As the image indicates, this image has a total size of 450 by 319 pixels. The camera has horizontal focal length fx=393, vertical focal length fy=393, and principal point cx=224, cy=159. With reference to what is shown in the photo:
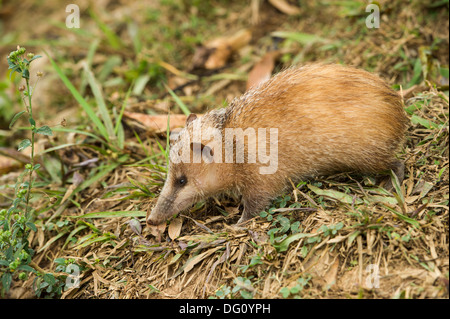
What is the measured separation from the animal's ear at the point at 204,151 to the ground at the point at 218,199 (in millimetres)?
688

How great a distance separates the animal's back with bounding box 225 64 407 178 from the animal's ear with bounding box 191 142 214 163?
0.48 metres

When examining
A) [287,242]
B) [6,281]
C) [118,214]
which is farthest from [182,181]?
[6,281]

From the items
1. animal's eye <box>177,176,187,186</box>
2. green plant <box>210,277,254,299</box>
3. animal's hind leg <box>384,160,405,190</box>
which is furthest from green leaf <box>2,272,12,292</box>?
animal's hind leg <box>384,160,405,190</box>

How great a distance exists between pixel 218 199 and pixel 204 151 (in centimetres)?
82

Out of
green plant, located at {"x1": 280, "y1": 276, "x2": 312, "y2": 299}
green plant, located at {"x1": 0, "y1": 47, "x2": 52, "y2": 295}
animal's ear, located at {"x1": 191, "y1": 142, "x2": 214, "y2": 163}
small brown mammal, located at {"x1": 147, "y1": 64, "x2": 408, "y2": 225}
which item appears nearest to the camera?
green plant, located at {"x1": 280, "y1": 276, "x2": 312, "y2": 299}

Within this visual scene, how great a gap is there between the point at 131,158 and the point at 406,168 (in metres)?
3.45

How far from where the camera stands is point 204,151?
4.30 metres

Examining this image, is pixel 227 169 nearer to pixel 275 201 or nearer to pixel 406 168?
pixel 275 201

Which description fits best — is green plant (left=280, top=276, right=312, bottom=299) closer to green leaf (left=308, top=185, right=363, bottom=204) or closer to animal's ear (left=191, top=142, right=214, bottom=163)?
green leaf (left=308, top=185, right=363, bottom=204)

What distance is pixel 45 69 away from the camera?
761cm

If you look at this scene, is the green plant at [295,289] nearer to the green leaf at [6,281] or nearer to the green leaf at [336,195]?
the green leaf at [336,195]

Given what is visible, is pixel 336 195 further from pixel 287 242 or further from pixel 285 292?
pixel 285 292

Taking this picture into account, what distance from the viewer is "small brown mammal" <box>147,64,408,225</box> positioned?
13.0 feet

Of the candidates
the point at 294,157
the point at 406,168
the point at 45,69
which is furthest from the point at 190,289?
the point at 45,69
